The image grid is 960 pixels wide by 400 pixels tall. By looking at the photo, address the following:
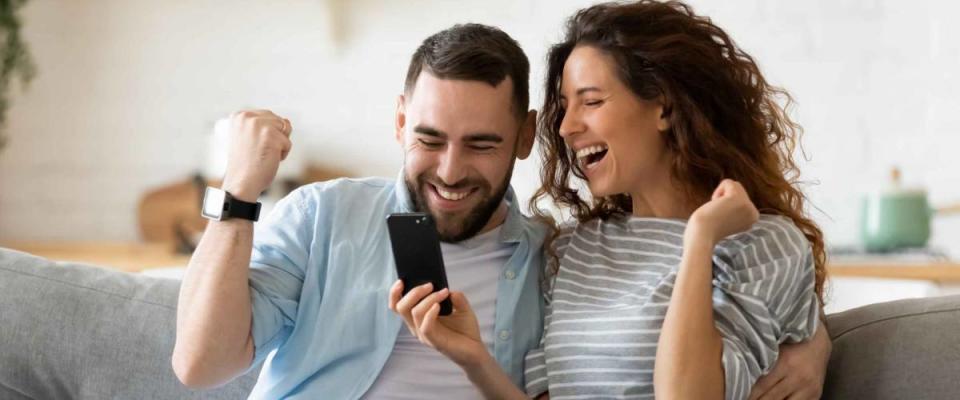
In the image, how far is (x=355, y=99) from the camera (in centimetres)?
325

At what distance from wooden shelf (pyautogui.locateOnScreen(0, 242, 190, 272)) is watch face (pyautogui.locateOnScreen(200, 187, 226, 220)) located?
4.67 ft

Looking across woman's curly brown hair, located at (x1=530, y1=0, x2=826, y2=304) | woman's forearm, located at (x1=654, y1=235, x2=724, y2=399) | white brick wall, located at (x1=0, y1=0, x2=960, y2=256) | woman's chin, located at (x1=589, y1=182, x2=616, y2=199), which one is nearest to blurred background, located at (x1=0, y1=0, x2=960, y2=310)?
white brick wall, located at (x1=0, y1=0, x2=960, y2=256)

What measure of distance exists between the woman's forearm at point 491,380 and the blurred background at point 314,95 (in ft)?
4.51

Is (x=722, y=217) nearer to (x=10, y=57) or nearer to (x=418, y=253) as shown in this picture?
(x=418, y=253)

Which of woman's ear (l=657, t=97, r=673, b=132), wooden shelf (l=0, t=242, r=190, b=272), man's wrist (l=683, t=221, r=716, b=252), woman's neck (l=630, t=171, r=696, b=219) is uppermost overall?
woman's ear (l=657, t=97, r=673, b=132)

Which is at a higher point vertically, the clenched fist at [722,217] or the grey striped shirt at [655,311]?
the clenched fist at [722,217]

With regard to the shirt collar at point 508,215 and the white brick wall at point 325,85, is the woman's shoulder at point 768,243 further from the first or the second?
the white brick wall at point 325,85

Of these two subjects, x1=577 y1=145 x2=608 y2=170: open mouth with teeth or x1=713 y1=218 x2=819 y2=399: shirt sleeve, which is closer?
x1=713 y1=218 x2=819 y2=399: shirt sleeve

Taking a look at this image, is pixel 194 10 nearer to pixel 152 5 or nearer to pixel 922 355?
pixel 152 5

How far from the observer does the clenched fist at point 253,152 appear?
149 centimetres

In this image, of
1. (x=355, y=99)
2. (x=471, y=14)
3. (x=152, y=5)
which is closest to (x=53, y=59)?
(x=152, y=5)

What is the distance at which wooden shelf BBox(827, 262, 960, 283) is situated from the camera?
249cm

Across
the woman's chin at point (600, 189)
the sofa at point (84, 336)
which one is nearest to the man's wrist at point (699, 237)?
the woman's chin at point (600, 189)

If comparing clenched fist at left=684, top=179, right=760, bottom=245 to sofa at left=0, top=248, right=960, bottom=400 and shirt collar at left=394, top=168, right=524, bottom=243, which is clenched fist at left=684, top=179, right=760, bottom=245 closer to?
shirt collar at left=394, top=168, right=524, bottom=243
